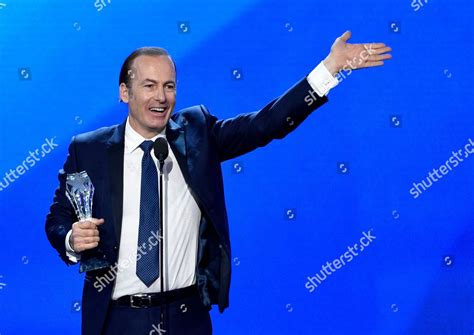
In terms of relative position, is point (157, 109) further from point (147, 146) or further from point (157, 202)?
point (157, 202)

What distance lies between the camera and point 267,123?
231cm

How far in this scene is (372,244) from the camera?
4.03m

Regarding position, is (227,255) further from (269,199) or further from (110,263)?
(269,199)

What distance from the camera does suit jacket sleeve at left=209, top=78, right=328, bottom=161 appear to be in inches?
88.9

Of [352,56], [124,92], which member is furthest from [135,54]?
[352,56]

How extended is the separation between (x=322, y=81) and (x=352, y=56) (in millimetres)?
113

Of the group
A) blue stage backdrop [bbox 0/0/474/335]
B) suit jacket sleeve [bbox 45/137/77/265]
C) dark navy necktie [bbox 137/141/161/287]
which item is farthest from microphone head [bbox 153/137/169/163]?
blue stage backdrop [bbox 0/0/474/335]

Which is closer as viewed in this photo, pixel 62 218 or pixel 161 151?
pixel 161 151

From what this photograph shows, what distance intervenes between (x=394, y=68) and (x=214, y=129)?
184 cm

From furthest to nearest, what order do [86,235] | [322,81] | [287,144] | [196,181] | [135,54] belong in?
[287,144] < [135,54] < [196,181] < [322,81] < [86,235]

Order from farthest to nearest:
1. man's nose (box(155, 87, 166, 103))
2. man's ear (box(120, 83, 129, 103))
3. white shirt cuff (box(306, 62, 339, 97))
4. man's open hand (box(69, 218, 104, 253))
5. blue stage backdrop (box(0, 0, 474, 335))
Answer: blue stage backdrop (box(0, 0, 474, 335))
man's ear (box(120, 83, 129, 103))
man's nose (box(155, 87, 166, 103))
white shirt cuff (box(306, 62, 339, 97))
man's open hand (box(69, 218, 104, 253))

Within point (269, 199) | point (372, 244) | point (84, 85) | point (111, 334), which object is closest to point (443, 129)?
point (372, 244)

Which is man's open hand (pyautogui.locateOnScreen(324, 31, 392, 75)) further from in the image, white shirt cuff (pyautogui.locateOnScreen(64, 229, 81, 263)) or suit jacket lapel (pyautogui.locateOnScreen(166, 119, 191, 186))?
white shirt cuff (pyautogui.locateOnScreen(64, 229, 81, 263))

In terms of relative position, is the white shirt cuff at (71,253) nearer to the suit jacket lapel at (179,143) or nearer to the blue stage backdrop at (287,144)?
the suit jacket lapel at (179,143)
